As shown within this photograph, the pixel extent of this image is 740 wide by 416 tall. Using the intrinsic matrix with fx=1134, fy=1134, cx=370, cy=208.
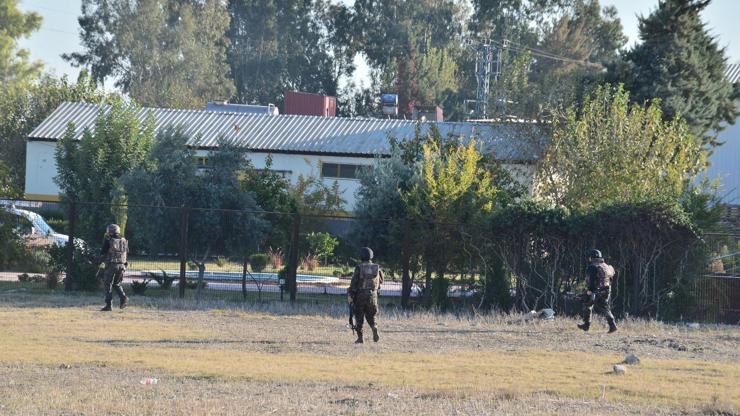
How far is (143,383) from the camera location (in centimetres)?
1365

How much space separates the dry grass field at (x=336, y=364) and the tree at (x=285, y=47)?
66306 millimetres

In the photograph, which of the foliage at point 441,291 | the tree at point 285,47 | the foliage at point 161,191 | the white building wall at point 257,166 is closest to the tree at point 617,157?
the foliage at point 441,291

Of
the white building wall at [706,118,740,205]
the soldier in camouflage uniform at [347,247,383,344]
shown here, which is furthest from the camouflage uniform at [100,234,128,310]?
the white building wall at [706,118,740,205]

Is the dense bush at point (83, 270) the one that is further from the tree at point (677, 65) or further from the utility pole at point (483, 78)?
the utility pole at point (483, 78)

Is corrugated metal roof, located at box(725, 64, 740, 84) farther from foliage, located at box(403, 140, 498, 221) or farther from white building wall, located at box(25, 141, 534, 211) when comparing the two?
foliage, located at box(403, 140, 498, 221)

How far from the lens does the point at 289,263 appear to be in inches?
1067

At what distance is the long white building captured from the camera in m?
47.2

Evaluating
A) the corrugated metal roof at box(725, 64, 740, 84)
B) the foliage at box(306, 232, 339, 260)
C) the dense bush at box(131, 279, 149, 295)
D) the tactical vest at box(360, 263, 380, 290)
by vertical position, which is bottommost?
the dense bush at box(131, 279, 149, 295)

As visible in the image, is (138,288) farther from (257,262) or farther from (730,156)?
(730,156)

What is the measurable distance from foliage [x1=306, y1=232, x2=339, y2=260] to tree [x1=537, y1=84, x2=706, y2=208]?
653 cm

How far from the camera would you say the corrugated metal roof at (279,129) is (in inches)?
1887

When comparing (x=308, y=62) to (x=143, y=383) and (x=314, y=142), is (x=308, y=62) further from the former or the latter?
(x=143, y=383)

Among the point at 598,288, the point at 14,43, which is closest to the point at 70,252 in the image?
the point at 598,288

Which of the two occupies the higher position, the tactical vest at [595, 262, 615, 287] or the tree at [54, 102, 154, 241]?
the tree at [54, 102, 154, 241]
